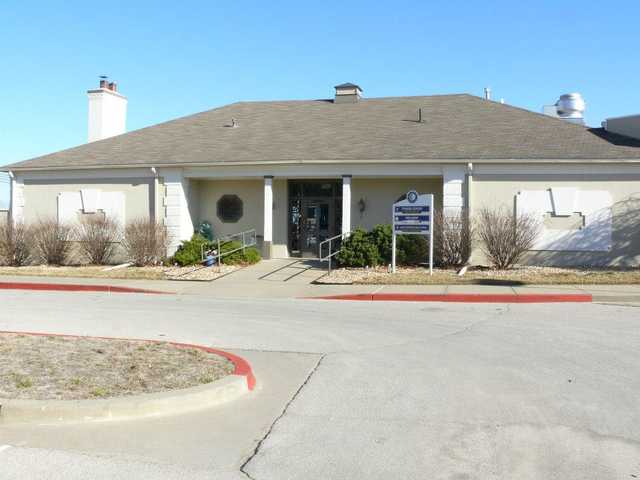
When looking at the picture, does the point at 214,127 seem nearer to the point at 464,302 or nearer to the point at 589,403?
the point at 464,302

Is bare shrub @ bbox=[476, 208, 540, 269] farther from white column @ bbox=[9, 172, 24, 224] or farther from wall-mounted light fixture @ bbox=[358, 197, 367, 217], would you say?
white column @ bbox=[9, 172, 24, 224]

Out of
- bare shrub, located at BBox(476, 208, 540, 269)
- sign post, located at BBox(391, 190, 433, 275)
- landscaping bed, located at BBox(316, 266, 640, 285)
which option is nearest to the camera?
landscaping bed, located at BBox(316, 266, 640, 285)

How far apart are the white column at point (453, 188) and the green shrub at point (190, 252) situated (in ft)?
25.1

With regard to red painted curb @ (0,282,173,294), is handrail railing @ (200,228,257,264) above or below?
above

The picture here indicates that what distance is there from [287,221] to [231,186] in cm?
241

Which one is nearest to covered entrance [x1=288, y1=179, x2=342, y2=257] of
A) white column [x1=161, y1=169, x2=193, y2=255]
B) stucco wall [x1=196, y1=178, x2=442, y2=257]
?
stucco wall [x1=196, y1=178, x2=442, y2=257]

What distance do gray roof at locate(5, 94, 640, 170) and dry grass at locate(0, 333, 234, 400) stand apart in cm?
1342

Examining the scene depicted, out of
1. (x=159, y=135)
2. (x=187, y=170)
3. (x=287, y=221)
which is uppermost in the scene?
(x=159, y=135)

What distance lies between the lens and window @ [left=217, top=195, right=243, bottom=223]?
23922 mm

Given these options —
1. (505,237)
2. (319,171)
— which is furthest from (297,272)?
(505,237)

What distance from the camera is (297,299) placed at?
15.4 metres

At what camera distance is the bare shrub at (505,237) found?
729 inches

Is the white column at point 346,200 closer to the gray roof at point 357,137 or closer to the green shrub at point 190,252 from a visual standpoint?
the gray roof at point 357,137

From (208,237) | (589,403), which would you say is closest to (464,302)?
(589,403)
